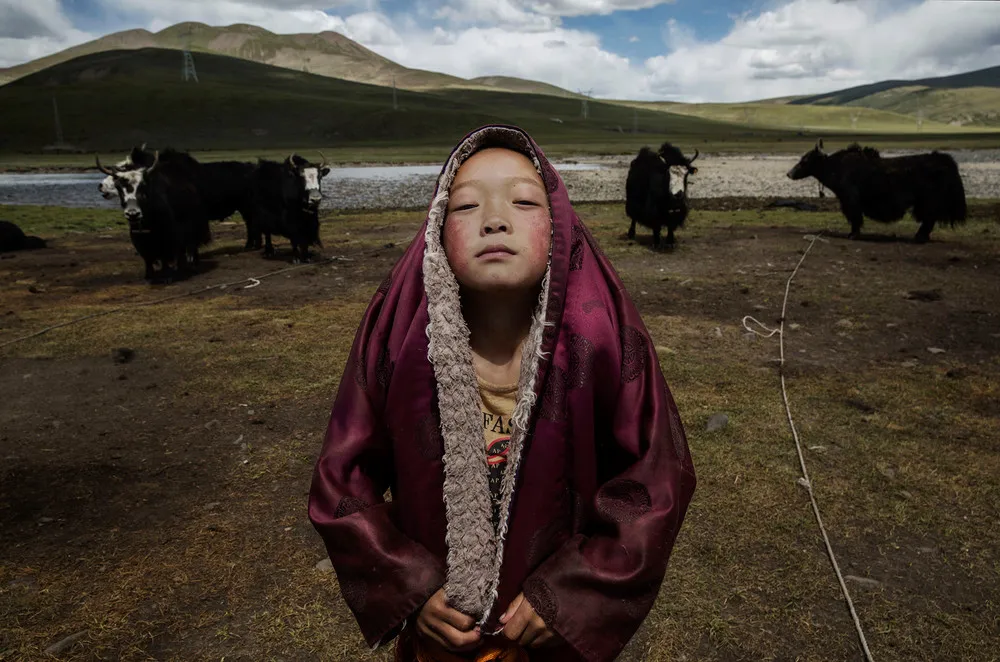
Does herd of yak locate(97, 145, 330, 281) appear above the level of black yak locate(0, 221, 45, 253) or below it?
above

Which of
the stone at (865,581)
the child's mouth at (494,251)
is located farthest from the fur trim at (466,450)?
the stone at (865,581)

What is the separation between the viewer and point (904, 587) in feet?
10.4

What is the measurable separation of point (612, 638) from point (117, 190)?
10.4 meters

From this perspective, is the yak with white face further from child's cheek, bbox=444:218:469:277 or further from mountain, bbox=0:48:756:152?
mountain, bbox=0:48:756:152

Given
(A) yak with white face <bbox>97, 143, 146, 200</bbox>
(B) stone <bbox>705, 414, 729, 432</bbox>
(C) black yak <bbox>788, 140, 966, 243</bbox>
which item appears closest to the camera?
(B) stone <bbox>705, 414, 729, 432</bbox>

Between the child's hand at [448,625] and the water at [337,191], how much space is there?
1860 centimetres

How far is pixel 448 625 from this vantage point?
161 cm

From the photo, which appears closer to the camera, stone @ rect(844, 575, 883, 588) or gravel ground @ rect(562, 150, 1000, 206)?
stone @ rect(844, 575, 883, 588)

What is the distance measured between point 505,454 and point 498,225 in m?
0.64

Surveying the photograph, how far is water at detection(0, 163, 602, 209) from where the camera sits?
22.8 metres

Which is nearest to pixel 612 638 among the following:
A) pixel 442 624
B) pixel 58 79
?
pixel 442 624

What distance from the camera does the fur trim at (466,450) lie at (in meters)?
1.62

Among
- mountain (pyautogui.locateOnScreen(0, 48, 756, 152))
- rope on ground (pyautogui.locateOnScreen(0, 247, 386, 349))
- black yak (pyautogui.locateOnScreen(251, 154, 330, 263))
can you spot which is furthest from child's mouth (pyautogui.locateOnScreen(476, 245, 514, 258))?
mountain (pyautogui.locateOnScreen(0, 48, 756, 152))

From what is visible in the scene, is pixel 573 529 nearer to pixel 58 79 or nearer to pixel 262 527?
pixel 262 527
